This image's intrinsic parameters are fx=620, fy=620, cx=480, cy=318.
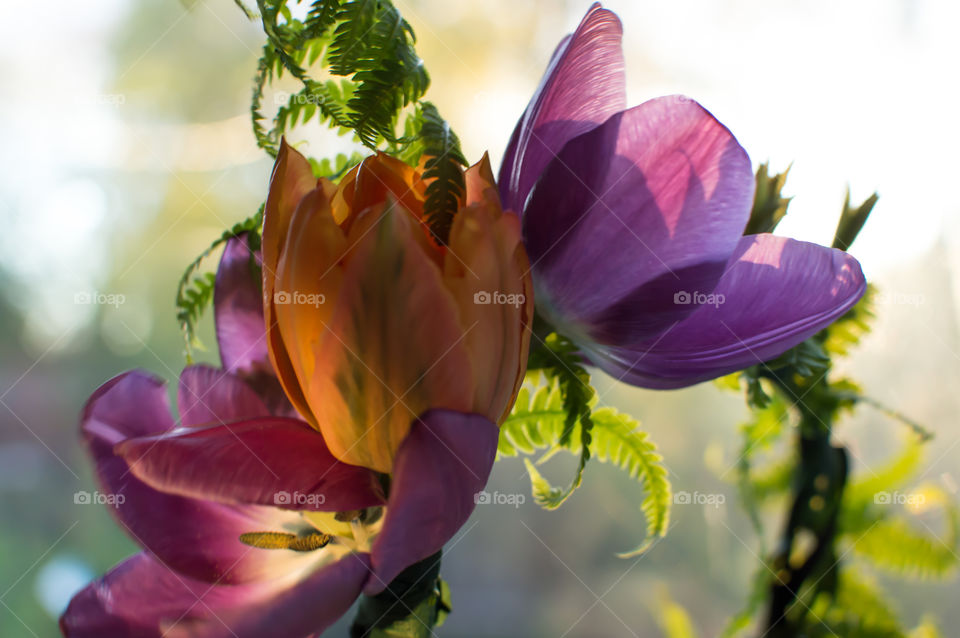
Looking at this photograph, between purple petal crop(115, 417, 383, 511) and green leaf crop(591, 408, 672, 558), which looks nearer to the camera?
purple petal crop(115, 417, 383, 511)

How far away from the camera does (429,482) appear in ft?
0.54

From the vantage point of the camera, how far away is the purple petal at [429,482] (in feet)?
0.54

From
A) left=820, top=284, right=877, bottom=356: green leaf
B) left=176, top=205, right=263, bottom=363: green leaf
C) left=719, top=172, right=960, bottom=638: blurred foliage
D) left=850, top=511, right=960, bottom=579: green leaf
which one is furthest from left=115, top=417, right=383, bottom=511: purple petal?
left=850, top=511, right=960, bottom=579: green leaf

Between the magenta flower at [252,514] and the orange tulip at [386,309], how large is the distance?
12 millimetres

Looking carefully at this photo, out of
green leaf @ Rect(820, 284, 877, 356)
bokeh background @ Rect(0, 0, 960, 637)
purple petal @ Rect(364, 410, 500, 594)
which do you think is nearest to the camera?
purple petal @ Rect(364, 410, 500, 594)

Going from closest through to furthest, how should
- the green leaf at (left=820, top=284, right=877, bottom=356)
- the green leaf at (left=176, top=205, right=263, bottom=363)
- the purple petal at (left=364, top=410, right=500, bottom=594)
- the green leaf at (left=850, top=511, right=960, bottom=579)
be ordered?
the purple petal at (left=364, top=410, right=500, bottom=594) < the green leaf at (left=176, top=205, right=263, bottom=363) < the green leaf at (left=820, top=284, right=877, bottom=356) < the green leaf at (left=850, top=511, right=960, bottom=579)

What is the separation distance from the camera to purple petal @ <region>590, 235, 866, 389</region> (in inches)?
8.9

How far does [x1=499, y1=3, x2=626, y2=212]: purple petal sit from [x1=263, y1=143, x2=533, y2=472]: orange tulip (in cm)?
5

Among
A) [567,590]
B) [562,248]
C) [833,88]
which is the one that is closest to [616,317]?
[562,248]

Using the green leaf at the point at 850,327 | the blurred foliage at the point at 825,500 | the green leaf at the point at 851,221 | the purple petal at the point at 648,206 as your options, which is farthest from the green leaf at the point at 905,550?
the purple petal at the point at 648,206

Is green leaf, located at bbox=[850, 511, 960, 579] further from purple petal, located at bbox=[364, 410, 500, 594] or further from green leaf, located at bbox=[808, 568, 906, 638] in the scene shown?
purple petal, located at bbox=[364, 410, 500, 594]

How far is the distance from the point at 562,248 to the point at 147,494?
0.55 ft

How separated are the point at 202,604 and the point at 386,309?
126 millimetres

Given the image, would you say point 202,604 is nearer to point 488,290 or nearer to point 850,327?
point 488,290
